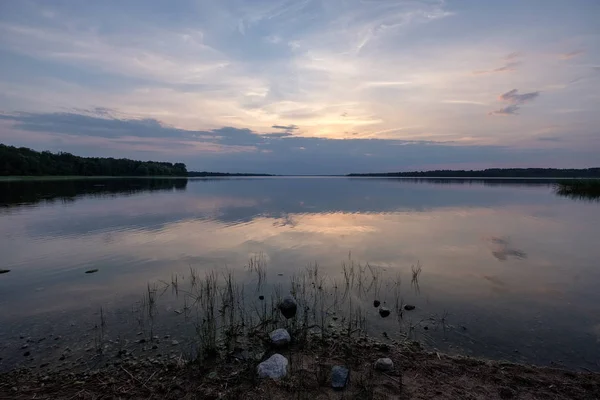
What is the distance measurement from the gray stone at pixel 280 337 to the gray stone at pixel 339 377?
1.57 meters

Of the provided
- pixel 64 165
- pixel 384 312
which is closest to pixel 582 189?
pixel 384 312

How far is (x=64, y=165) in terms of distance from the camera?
129500 millimetres

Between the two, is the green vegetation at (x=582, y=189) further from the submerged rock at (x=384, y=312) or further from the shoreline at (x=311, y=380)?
the shoreline at (x=311, y=380)

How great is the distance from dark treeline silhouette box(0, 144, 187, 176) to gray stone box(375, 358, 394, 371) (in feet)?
461

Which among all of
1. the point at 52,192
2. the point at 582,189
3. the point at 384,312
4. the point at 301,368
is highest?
the point at 582,189

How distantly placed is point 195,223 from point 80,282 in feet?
44.3

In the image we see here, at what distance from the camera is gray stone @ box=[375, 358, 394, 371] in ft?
20.1

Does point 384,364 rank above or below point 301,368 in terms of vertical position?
above

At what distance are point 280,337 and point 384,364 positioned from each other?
2428 millimetres

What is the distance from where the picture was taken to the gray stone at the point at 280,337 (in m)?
7.18

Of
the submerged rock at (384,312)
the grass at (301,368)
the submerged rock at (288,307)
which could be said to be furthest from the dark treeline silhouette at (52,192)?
the submerged rock at (384,312)

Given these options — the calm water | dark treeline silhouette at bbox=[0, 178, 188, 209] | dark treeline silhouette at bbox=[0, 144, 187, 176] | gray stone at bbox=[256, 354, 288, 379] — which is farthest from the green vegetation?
dark treeline silhouette at bbox=[0, 144, 187, 176]

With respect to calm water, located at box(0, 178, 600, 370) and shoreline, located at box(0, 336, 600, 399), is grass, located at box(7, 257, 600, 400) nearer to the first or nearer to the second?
shoreline, located at box(0, 336, 600, 399)

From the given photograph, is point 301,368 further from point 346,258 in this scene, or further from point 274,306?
point 346,258
